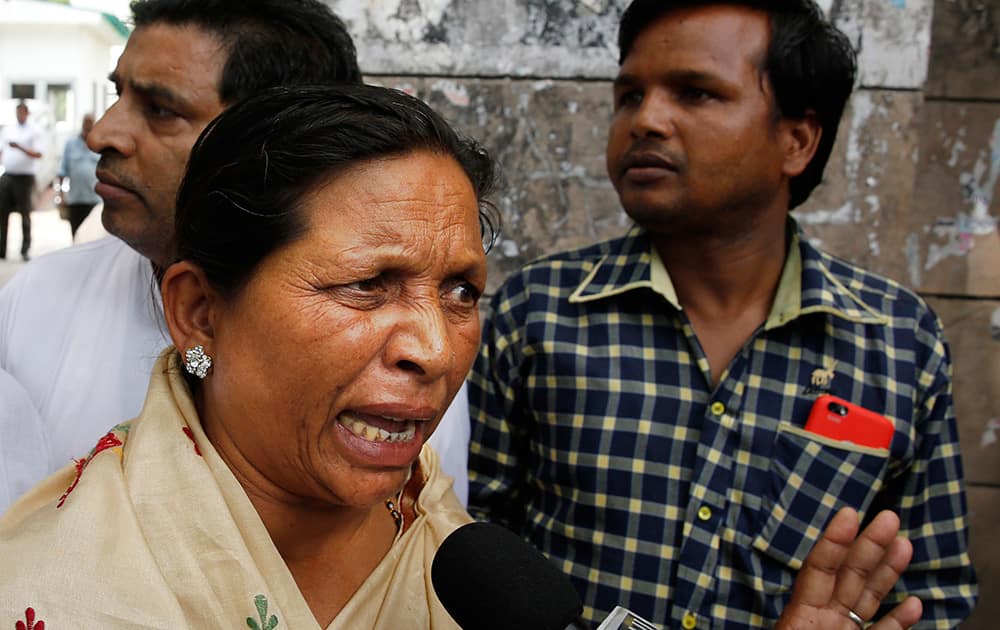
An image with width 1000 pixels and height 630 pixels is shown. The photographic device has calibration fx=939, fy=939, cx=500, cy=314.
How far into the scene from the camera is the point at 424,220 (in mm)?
1388

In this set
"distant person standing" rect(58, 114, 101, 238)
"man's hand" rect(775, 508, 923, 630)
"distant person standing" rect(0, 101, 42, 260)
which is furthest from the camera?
"distant person standing" rect(0, 101, 42, 260)

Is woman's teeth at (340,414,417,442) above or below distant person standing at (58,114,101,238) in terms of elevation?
above

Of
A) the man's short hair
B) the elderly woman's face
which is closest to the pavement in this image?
the man's short hair

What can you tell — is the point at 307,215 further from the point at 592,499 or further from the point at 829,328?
the point at 829,328

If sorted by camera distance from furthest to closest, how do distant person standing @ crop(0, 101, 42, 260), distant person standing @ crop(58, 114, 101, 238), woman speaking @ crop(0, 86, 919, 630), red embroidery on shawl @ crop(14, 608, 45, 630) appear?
distant person standing @ crop(0, 101, 42, 260)
distant person standing @ crop(58, 114, 101, 238)
woman speaking @ crop(0, 86, 919, 630)
red embroidery on shawl @ crop(14, 608, 45, 630)

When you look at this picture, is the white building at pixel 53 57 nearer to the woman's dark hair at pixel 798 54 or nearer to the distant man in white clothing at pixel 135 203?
the distant man in white clothing at pixel 135 203

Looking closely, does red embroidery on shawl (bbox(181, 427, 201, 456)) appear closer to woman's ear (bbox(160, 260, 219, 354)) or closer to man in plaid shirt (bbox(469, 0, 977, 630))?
woman's ear (bbox(160, 260, 219, 354))

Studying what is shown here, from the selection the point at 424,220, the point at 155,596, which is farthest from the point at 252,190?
the point at 155,596

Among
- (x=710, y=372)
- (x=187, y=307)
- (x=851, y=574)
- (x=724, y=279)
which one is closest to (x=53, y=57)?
(x=724, y=279)

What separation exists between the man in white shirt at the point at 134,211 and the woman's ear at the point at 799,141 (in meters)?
1.20

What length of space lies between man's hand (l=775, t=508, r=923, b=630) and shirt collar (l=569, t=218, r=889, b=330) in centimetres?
66

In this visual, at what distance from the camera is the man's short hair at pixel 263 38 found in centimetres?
221

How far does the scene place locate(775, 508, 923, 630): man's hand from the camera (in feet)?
5.79

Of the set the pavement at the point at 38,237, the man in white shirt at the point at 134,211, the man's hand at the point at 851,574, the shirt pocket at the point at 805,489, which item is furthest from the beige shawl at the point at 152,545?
the pavement at the point at 38,237
